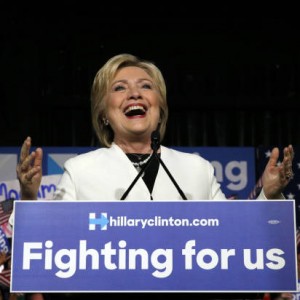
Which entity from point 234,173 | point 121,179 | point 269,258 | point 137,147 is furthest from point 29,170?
point 234,173

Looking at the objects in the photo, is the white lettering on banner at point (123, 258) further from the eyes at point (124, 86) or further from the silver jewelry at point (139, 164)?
the eyes at point (124, 86)

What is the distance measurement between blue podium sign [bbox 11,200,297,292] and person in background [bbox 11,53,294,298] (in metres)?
0.23

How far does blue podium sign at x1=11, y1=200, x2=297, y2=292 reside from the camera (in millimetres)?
1631

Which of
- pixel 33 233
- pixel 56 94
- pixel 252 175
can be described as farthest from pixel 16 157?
pixel 33 233

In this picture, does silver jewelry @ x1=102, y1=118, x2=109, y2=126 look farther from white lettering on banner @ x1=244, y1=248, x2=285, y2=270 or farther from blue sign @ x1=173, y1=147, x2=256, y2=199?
blue sign @ x1=173, y1=147, x2=256, y2=199

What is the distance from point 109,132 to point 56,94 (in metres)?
2.61

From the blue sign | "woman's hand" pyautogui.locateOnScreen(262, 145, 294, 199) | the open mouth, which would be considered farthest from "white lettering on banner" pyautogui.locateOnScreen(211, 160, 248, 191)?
"woman's hand" pyautogui.locateOnScreen(262, 145, 294, 199)

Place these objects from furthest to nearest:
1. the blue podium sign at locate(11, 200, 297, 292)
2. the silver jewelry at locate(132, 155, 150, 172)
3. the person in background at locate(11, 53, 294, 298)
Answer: the silver jewelry at locate(132, 155, 150, 172) → the person in background at locate(11, 53, 294, 298) → the blue podium sign at locate(11, 200, 297, 292)

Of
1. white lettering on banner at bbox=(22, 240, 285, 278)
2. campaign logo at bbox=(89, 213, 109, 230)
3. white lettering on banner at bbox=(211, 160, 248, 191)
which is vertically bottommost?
white lettering on banner at bbox=(22, 240, 285, 278)

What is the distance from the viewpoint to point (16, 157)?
176 inches

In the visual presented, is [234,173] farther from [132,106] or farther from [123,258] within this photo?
[123,258]

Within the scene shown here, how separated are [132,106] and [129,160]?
0.74 feet

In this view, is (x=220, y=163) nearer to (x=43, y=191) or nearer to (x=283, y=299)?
(x=43, y=191)

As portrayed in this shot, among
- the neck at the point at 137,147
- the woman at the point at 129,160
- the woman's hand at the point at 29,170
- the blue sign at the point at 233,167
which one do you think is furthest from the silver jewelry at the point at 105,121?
the blue sign at the point at 233,167
